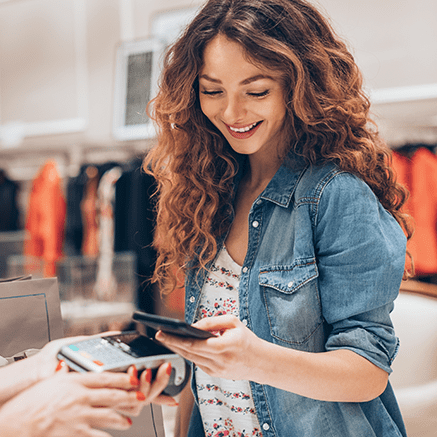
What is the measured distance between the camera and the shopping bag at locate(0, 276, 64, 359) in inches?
32.3

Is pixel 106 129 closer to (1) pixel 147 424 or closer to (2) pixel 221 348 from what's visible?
(1) pixel 147 424

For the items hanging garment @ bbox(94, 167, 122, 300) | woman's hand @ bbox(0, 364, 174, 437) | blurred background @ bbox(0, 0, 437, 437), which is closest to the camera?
woman's hand @ bbox(0, 364, 174, 437)

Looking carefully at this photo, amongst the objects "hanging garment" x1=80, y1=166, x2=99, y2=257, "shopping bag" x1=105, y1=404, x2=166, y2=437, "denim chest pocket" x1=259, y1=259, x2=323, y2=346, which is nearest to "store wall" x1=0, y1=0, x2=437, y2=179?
"hanging garment" x1=80, y1=166, x2=99, y2=257

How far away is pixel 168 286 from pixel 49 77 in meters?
3.24

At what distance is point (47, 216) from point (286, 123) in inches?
123

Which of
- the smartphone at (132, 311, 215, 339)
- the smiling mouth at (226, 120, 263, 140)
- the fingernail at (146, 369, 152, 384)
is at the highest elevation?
the smiling mouth at (226, 120, 263, 140)

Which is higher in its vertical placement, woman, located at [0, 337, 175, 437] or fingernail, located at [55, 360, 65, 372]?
woman, located at [0, 337, 175, 437]

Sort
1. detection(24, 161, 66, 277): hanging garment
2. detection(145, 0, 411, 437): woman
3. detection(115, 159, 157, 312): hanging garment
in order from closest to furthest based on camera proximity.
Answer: detection(145, 0, 411, 437): woman, detection(115, 159, 157, 312): hanging garment, detection(24, 161, 66, 277): hanging garment

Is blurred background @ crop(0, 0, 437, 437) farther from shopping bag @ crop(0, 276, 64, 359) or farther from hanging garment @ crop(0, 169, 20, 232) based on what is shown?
shopping bag @ crop(0, 276, 64, 359)

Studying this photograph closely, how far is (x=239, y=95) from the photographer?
86cm

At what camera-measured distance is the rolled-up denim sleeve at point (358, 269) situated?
0.76 metres

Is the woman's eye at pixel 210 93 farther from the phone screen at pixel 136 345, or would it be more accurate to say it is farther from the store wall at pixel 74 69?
the store wall at pixel 74 69

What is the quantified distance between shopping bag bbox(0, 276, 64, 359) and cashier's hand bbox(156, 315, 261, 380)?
1.00 feet

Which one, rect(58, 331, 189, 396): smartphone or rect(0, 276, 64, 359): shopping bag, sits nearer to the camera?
rect(58, 331, 189, 396): smartphone
